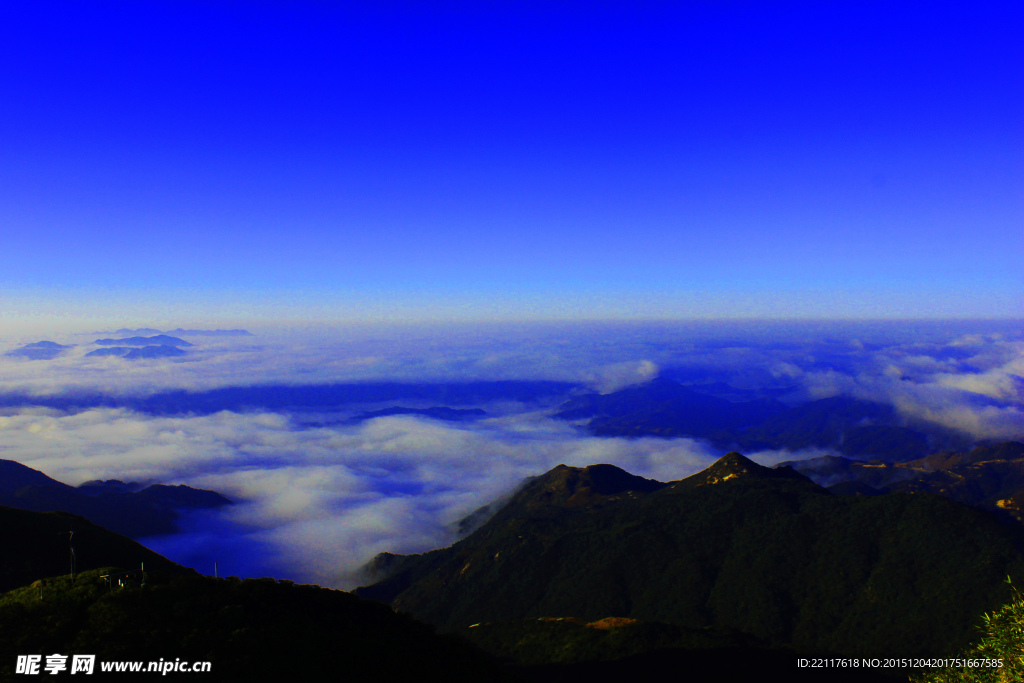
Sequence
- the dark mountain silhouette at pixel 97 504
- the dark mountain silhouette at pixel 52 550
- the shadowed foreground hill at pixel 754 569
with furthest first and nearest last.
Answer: the dark mountain silhouette at pixel 97 504, the shadowed foreground hill at pixel 754 569, the dark mountain silhouette at pixel 52 550

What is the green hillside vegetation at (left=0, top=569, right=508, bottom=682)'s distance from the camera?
30125 mm

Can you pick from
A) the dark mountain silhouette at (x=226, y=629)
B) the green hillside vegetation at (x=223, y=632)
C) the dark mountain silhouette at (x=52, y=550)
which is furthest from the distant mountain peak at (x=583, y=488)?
the green hillside vegetation at (x=223, y=632)

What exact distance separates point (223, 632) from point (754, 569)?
115 metres

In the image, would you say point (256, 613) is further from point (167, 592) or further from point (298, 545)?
point (298, 545)

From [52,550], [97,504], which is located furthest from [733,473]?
[97,504]

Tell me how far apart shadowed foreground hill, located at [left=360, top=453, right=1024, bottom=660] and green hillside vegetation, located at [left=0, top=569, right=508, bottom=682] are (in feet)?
136

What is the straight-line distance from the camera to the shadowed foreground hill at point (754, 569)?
95.1 m

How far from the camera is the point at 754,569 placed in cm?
11419

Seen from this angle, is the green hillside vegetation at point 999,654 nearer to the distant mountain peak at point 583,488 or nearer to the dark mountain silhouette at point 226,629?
the dark mountain silhouette at point 226,629

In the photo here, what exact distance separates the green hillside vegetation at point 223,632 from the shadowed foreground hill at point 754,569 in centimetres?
4147

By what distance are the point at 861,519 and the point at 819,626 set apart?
3270 cm

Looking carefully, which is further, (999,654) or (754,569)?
(754,569)

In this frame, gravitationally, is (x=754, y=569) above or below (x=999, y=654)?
below

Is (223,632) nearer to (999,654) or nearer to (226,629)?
(226,629)
